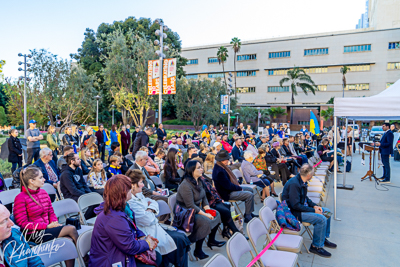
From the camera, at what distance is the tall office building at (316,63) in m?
42.1

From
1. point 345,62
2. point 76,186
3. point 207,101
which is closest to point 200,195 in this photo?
point 76,186

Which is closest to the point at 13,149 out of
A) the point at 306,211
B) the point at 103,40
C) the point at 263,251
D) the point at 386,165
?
the point at 263,251

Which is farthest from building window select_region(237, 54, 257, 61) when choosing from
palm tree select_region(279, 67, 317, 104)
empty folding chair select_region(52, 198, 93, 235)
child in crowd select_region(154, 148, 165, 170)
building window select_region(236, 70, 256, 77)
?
empty folding chair select_region(52, 198, 93, 235)

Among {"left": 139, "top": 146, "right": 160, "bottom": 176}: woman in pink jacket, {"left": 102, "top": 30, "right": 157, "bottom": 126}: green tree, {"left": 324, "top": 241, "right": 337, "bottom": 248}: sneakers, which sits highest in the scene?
{"left": 102, "top": 30, "right": 157, "bottom": 126}: green tree

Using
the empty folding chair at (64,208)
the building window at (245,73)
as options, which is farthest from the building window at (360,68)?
the empty folding chair at (64,208)

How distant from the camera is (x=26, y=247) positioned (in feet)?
7.23

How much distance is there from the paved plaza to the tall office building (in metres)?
33.9

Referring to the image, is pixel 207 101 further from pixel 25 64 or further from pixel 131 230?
pixel 131 230

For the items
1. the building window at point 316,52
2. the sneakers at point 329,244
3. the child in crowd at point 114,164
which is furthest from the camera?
the building window at point 316,52

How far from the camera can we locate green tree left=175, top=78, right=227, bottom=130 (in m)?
31.1

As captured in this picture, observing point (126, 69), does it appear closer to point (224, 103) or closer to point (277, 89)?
point (224, 103)

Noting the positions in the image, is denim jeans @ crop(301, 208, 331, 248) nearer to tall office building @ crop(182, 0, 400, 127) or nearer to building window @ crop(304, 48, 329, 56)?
tall office building @ crop(182, 0, 400, 127)

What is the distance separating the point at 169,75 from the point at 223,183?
811 centimetres

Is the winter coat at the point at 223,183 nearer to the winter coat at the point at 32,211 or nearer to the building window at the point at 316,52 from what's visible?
the winter coat at the point at 32,211
